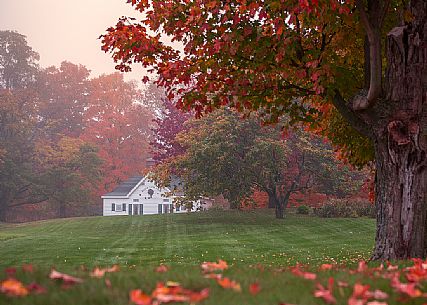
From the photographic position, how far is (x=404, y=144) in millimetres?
8445

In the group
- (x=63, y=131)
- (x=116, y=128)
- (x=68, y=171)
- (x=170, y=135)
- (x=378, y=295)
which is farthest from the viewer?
(x=63, y=131)

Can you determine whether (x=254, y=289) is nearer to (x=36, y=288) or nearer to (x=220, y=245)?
(x=36, y=288)

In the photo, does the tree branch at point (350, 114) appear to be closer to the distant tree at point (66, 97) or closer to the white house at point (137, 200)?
the white house at point (137, 200)

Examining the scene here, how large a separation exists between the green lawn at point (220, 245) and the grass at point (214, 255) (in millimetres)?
33

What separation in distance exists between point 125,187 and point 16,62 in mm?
19740

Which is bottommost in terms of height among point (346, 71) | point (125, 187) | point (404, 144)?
point (404, 144)

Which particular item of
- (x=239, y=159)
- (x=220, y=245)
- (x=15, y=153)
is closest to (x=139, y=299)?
(x=220, y=245)

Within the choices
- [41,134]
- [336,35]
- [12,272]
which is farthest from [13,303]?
[41,134]

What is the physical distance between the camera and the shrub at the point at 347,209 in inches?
1241

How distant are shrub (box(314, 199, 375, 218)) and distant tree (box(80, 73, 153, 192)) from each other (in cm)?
3007

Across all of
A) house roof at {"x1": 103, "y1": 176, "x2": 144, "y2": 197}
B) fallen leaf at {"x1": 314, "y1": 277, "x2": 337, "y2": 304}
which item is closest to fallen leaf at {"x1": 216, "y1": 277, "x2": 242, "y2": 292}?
fallen leaf at {"x1": 314, "y1": 277, "x2": 337, "y2": 304}

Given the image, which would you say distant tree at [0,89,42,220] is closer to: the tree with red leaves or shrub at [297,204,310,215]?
shrub at [297,204,310,215]

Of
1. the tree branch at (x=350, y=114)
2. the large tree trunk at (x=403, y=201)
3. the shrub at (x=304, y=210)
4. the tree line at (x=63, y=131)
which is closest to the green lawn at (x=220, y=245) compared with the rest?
the shrub at (x=304, y=210)

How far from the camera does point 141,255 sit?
58.4ft
